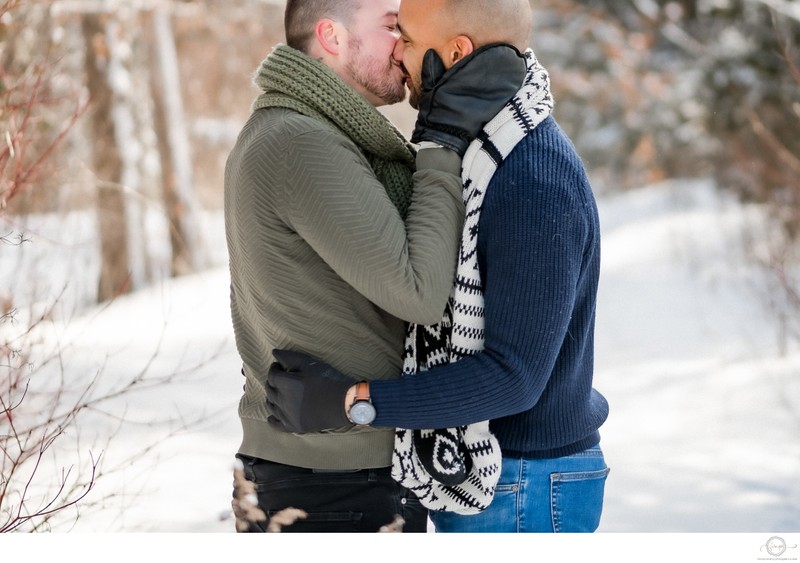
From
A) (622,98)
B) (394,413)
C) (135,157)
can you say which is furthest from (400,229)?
(622,98)

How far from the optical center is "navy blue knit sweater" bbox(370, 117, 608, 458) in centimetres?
185

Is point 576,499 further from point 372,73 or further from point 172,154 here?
point 172,154

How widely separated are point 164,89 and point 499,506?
29.4ft

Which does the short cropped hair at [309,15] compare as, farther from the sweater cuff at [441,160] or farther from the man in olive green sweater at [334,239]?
the sweater cuff at [441,160]

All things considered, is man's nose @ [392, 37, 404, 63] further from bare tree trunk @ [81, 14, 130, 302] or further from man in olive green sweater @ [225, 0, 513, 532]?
bare tree trunk @ [81, 14, 130, 302]

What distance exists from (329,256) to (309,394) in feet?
0.97

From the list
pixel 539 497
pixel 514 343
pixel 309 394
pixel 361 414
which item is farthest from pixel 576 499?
pixel 309 394

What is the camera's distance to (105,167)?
934 centimetres

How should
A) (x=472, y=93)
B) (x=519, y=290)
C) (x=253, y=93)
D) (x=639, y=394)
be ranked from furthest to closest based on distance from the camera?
(x=253, y=93) → (x=639, y=394) → (x=472, y=93) → (x=519, y=290)

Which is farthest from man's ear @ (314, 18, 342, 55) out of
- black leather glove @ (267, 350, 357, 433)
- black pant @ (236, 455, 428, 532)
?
black pant @ (236, 455, 428, 532)

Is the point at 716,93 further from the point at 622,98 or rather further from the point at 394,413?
the point at 394,413

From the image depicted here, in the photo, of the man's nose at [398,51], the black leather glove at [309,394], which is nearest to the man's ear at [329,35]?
the man's nose at [398,51]

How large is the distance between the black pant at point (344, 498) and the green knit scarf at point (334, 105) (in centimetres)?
61

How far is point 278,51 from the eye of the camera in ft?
7.04
